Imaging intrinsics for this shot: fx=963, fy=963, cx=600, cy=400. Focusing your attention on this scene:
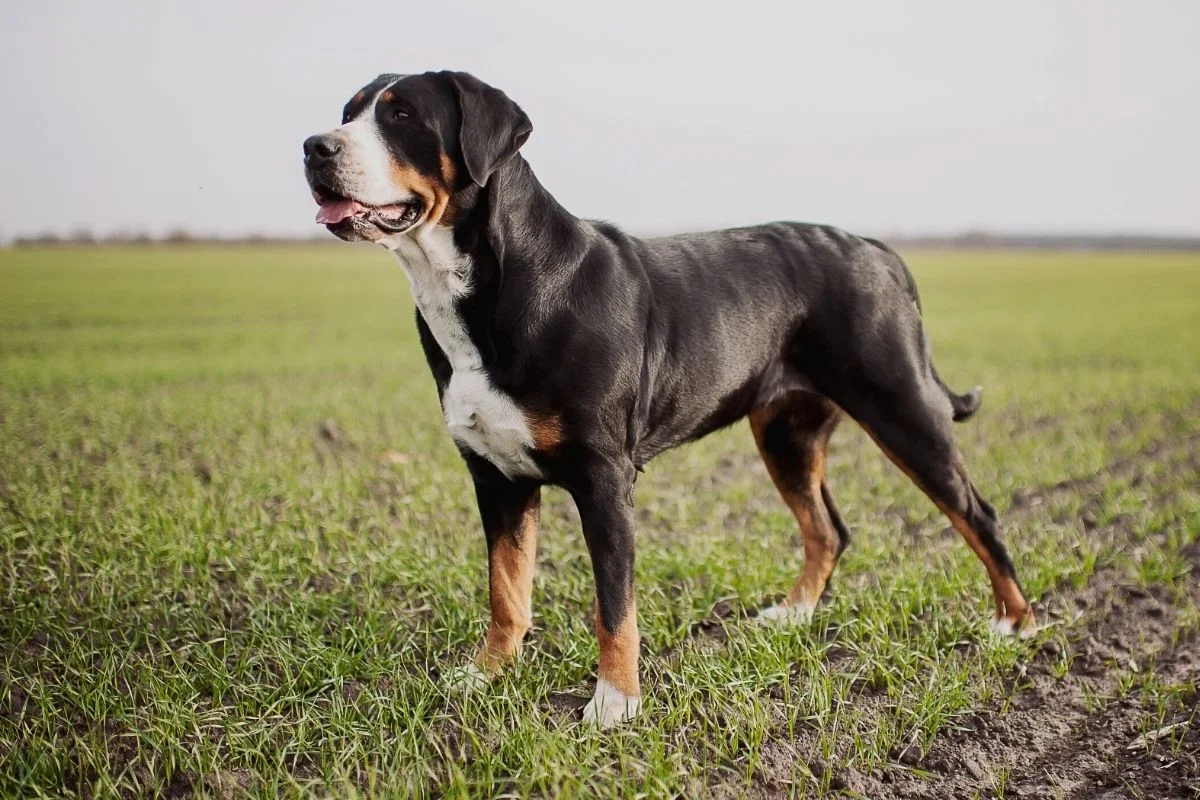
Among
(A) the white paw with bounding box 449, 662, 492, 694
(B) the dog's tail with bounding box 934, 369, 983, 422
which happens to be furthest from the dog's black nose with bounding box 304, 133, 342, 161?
(B) the dog's tail with bounding box 934, 369, 983, 422

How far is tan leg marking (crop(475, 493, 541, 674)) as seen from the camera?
3850 millimetres

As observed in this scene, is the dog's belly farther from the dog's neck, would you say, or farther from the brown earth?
the brown earth

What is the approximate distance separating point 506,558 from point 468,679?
0.49 m

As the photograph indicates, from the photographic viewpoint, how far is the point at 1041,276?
41875 millimetres

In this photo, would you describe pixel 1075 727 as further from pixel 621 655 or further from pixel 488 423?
pixel 488 423

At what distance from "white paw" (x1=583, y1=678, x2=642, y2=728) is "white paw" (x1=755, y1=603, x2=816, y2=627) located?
3.33 ft

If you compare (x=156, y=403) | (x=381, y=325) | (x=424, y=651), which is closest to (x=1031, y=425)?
(x=424, y=651)

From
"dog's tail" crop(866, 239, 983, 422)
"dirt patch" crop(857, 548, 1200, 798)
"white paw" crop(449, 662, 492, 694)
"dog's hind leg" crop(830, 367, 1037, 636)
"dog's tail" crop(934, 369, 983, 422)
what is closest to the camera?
"dirt patch" crop(857, 548, 1200, 798)

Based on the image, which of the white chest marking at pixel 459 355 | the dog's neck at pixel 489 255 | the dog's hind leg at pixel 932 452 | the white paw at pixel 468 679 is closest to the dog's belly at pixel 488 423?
the white chest marking at pixel 459 355

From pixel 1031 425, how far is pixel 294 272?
34.1 metres

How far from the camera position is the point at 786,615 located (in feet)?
14.3

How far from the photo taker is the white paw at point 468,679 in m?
3.56

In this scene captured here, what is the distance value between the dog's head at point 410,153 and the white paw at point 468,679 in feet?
5.44

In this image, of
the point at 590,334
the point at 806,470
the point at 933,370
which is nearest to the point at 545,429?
the point at 590,334
